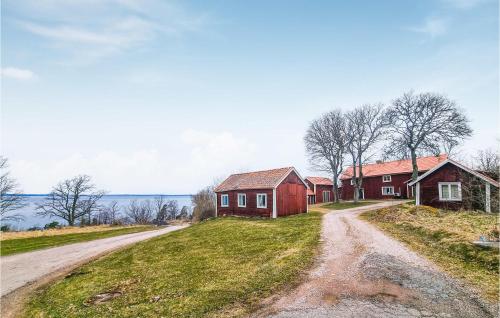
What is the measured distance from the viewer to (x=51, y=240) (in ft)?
97.4

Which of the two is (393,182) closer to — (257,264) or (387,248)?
(387,248)

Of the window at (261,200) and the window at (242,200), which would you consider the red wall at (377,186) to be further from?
the window at (242,200)

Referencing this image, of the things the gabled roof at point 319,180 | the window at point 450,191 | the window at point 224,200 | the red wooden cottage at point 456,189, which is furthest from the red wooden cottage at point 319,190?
the window at point 450,191

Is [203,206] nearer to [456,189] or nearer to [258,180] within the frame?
[258,180]

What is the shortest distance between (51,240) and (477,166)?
43.2 m

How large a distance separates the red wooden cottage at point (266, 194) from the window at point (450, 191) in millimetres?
14108

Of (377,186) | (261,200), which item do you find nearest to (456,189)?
(261,200)

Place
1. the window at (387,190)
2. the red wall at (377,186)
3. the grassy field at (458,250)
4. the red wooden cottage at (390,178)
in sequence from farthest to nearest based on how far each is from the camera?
the window at (387,190) < the red wall at (377,186) < the red wooden cottage at (390,178) < the grassy field at (458,250)

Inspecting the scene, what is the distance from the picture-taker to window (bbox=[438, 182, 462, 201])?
26.8 m

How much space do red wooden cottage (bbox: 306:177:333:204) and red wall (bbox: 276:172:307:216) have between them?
2340cm

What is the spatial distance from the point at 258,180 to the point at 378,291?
25.5 m

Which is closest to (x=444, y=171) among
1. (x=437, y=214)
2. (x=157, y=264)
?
(x=437, y=214)

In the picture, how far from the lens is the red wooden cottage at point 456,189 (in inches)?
990

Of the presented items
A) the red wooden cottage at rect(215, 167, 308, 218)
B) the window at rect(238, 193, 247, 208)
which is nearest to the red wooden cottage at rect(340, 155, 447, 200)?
the red wooden cottage at rect(215, 167, 308, 218)
